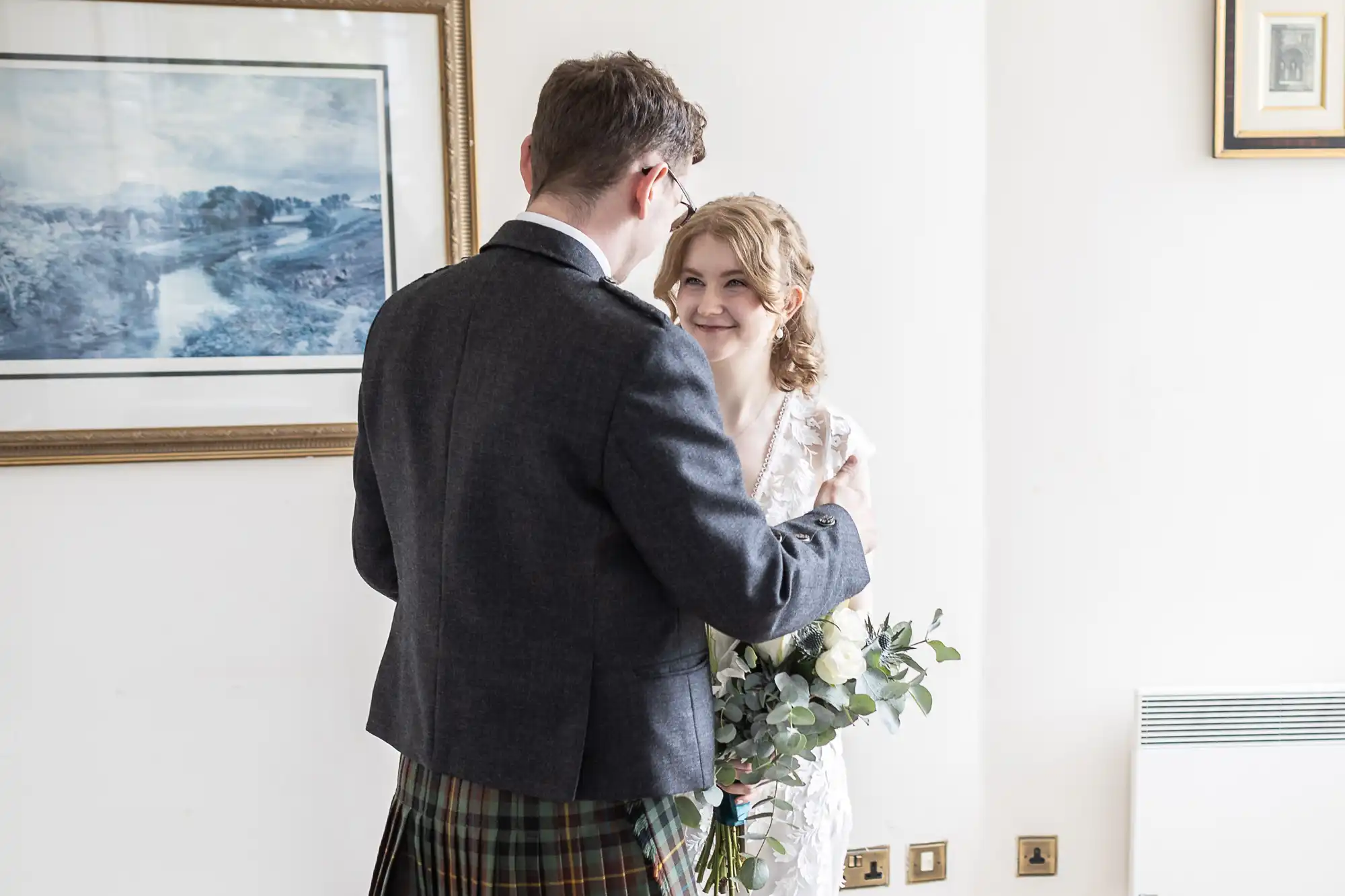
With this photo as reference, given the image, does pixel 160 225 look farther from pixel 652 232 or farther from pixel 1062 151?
pixel 1062 151

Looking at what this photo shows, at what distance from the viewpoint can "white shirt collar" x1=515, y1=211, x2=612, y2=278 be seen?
3.59ft

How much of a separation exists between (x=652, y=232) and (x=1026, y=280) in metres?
1.40

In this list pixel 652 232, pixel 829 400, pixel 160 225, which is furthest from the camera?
pixel 829 400

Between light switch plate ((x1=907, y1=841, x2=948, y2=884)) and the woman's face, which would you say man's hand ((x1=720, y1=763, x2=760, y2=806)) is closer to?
the woman's face

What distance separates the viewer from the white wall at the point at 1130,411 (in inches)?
90.5

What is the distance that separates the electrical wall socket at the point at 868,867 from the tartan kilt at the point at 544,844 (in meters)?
1.23

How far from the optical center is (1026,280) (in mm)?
2318

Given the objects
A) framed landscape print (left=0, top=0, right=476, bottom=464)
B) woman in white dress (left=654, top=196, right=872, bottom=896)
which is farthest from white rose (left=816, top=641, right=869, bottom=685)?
framed landscape print (left=0, top=0, right=476, bottom=464)

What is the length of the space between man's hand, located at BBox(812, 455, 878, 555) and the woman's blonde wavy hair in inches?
14.0

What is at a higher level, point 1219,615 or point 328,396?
point 328,396

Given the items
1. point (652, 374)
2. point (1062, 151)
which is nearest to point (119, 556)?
point (652, 374)

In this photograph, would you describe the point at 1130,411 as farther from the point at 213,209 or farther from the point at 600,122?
the point at 213,209

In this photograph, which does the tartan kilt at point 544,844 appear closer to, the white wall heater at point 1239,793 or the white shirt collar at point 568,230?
the white shirt collar at point 568,230

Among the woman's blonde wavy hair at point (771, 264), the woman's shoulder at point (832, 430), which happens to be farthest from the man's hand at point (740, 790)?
the woman's blonde wavy hair at point (771, 264)
